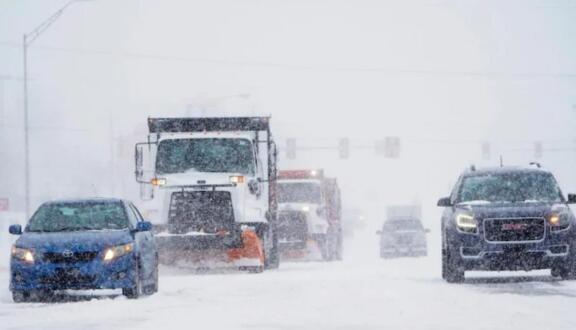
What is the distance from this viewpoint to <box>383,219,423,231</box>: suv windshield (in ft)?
155

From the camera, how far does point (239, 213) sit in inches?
1096

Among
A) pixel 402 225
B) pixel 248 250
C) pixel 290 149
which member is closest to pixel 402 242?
pixel 402 225

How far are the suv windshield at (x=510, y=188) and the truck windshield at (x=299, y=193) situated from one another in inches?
637

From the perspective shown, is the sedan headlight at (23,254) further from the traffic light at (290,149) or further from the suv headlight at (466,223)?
the traffic light at (290,149)

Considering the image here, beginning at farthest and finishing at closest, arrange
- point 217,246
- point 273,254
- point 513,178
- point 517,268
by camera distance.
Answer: point 273,254 → point 217,246 → point 513,178 → point 517,268

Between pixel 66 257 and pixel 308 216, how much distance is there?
17870 mm

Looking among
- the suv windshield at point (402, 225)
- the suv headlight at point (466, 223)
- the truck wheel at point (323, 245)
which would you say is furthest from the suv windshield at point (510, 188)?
the suv windshield at point (402, 225)

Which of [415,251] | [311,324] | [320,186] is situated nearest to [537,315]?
[311,324]

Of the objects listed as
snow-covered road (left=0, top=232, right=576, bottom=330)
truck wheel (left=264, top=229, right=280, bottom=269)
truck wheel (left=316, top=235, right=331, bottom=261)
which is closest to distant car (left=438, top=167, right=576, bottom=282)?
snow-covered road (left=0, top=232, right=576, bottom=330)

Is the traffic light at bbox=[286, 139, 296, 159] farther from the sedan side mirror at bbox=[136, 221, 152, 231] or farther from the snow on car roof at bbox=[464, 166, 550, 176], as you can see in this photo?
the sedan side mirror at bbox=[136, 221, 152, 231]

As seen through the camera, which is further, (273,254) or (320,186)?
(320,186)

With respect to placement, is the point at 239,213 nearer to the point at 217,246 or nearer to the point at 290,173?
the point at 217,246

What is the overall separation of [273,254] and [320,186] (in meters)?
9.01

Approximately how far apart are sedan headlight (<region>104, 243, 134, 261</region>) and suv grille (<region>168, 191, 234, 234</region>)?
328 inches
